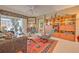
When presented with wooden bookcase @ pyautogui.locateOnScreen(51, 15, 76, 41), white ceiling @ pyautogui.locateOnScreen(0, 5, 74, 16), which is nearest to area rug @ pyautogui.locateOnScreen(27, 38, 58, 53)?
wooden bookcase @ pyautogui.locateOnScreen(51, 15, 76, 41)

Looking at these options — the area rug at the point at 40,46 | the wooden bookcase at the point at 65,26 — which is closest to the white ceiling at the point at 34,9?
the wooden bookcase at the point at 65,26

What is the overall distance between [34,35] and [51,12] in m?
0.43

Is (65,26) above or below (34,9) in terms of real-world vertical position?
below

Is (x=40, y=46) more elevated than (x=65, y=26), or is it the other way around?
(x=65, y=26)

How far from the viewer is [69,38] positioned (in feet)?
6.88

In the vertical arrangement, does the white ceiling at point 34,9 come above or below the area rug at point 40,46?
above

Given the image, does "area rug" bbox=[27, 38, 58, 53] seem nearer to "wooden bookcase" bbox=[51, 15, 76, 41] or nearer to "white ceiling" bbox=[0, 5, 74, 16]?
"wooden bookcase" bbox=[51, 15, 76, 41]

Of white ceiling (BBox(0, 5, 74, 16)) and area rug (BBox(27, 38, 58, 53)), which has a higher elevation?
white ceiling (BBox(0, 5, 74, 16))

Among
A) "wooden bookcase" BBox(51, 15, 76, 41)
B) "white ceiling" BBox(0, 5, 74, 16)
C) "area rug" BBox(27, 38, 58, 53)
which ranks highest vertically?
"white ceiling" BBox(0, 5, 74, 16)

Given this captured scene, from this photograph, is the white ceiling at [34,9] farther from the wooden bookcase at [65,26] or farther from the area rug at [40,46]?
the area rug at [40,46]

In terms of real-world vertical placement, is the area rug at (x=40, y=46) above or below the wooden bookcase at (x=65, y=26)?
below

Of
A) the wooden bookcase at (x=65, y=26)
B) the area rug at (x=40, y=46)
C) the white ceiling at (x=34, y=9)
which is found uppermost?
the white ceiling at (x=34, y=9)

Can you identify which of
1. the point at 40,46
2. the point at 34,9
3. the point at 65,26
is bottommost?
the point at 40,46

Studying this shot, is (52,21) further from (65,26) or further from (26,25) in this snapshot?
(26,25)
